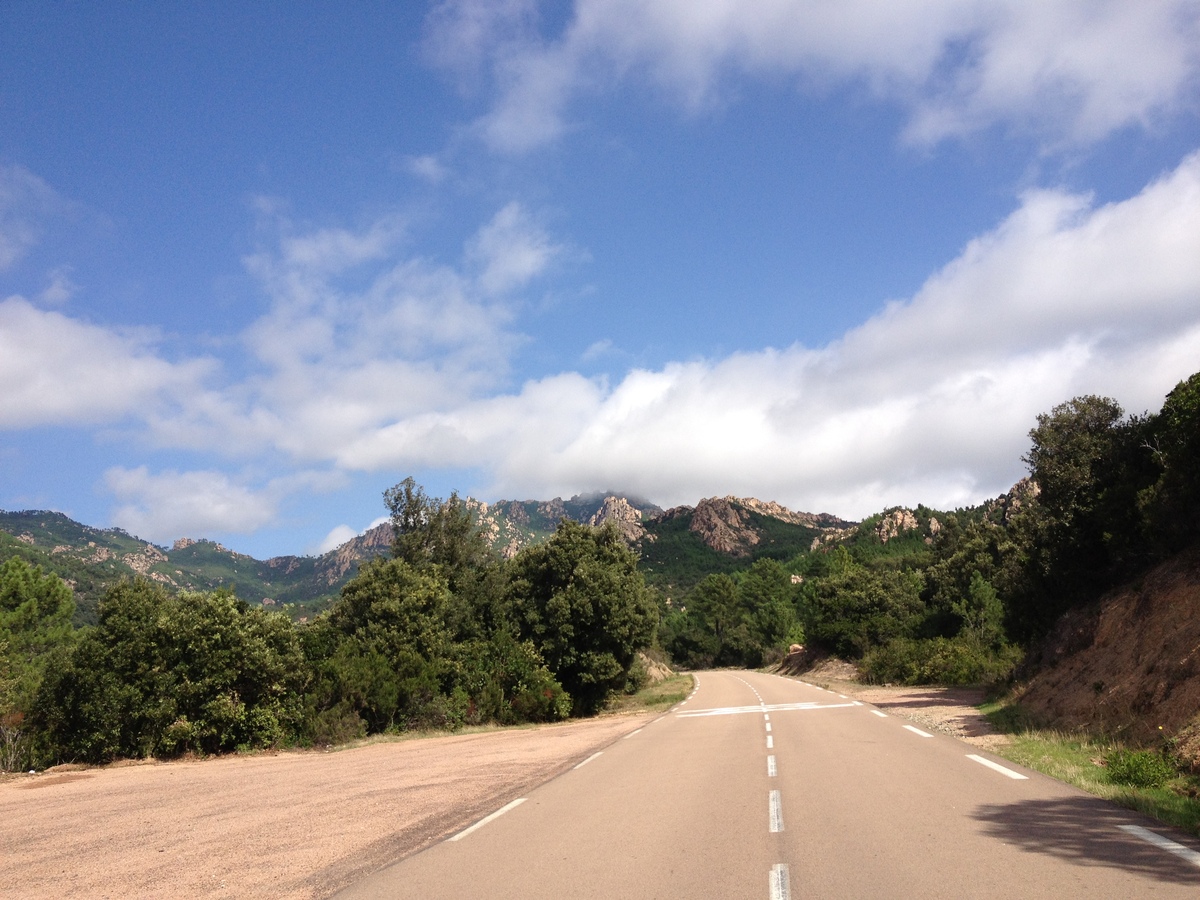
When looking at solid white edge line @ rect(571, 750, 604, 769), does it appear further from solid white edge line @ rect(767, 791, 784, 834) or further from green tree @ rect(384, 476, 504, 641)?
green tree @ rect(384, 476, 504, 641)

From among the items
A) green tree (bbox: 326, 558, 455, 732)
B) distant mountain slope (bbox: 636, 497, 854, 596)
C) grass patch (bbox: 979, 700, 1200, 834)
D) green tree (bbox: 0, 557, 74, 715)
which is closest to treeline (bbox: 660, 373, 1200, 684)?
grass patch (bbox: 979, 700, 1200, 834)

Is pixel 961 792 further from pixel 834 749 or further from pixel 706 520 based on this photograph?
pixel 706 520

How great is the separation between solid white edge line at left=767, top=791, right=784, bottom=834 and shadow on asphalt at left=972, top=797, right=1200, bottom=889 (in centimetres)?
202

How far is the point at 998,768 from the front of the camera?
1164 centimetres

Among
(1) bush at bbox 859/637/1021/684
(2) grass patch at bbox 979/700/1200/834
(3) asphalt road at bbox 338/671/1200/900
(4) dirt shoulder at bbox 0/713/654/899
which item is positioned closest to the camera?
(3) asphalt road at bbox 338/671/1200/900

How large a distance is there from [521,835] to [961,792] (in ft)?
18.5

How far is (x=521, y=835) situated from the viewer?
832cm

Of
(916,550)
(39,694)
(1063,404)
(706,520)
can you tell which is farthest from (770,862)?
(706,520)

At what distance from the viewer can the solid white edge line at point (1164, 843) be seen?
6340 millimetres

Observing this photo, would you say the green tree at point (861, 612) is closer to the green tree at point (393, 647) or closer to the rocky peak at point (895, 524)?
the green tree at point (393, 647)

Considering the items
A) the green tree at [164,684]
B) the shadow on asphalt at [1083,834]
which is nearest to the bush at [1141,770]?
the shadow on asphalt at [1083,834]

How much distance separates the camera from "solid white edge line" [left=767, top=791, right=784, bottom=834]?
8.09m

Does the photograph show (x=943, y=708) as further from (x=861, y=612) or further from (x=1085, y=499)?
(x=861, y=612)

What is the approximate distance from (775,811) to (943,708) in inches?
684
